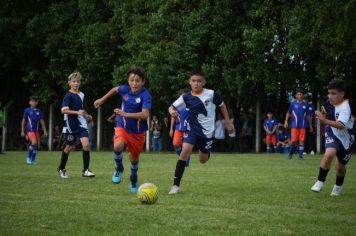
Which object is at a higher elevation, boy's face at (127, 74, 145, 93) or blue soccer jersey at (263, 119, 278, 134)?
boy's face at (127, 74, 145, 93)

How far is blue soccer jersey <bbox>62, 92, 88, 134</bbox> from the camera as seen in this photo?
A: 15789 millimetres

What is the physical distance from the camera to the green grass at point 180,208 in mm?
7730

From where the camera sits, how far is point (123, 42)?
1569 inches

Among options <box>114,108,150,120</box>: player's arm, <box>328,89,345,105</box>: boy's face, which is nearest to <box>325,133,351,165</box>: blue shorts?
<box>328,89,345,105</box>: boy's face

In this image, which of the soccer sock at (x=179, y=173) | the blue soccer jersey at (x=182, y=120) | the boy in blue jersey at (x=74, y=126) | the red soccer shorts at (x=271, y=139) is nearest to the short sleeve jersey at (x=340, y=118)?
the soccer sock at (x=179, y=173)

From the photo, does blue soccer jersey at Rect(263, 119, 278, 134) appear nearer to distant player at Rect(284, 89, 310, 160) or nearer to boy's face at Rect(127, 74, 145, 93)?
distant player at Rect(284, 89, 310, 160)

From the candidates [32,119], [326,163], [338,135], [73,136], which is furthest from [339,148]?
[32,119]

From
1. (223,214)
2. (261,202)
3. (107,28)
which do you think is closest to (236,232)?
(223,214)

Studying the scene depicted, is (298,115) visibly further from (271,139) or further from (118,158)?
(118,158)

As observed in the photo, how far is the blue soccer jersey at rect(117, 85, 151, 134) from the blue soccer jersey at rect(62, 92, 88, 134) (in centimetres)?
351

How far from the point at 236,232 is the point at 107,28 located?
32224mm

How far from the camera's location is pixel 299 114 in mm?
25266

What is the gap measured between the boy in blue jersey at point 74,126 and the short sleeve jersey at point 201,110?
12.4 ft

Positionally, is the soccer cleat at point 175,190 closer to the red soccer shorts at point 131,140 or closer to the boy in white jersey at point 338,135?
the red soccer shorts at point 131,140
